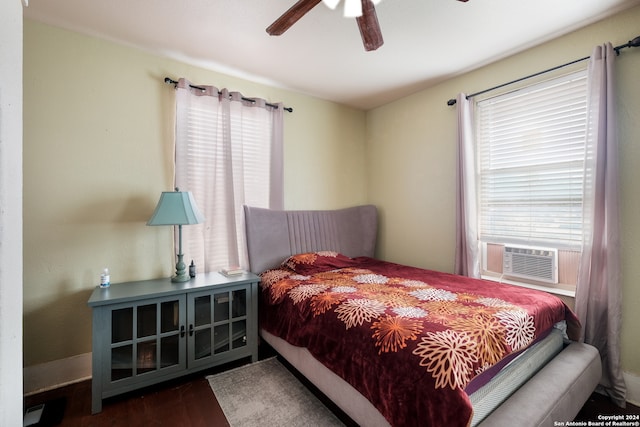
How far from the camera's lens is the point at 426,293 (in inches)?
77.9

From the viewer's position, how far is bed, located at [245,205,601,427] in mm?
1188

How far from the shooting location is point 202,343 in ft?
6.90

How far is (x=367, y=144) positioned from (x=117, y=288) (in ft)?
10.4

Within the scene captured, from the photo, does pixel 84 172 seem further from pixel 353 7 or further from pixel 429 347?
pixel 429 347

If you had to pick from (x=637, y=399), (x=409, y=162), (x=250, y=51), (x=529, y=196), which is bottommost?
(x=637, y=399)

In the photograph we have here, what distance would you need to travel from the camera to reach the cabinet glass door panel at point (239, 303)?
224 centimetres

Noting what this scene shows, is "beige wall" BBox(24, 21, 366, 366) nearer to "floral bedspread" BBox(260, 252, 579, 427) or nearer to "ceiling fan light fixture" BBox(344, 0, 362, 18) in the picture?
"floral bedspread" BBox(260, 252, 579, 427)

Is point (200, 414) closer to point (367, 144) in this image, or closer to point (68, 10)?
point (68, 10)

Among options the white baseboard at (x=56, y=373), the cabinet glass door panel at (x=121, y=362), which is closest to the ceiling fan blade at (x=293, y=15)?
the cabinet glass door panel at (x=121, y=362)

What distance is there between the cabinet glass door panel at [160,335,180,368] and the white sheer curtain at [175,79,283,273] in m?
0.68

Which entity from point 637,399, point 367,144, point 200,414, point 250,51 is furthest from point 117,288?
point 637,399

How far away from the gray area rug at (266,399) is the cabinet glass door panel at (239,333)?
7.2 inches

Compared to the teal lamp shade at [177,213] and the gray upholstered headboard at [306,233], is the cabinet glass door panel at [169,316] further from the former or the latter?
the gray upholstered headboard at [306,233]

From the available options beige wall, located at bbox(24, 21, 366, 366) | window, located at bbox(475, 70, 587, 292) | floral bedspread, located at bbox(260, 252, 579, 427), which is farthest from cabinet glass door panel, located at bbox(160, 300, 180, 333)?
window, located at bbox(475, 70, 587, 292)
